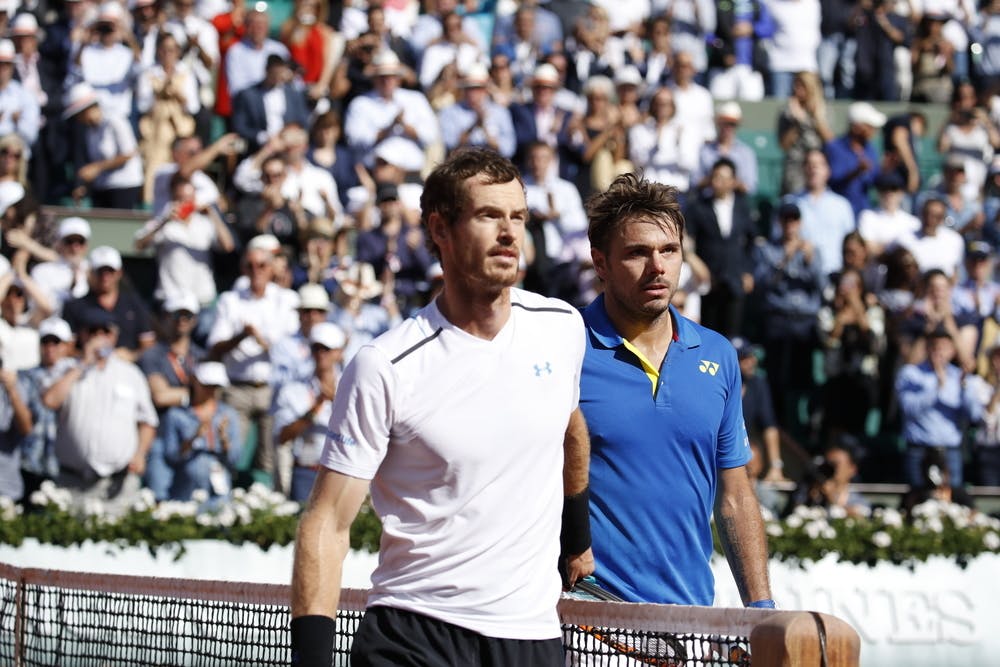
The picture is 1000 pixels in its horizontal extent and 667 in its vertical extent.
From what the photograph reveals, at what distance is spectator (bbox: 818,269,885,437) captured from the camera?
16109 millimetres

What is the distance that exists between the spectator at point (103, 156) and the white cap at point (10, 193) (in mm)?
1138

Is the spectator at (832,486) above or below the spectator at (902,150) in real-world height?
below

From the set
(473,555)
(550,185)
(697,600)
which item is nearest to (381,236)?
(550,185)

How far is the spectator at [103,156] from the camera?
52.6ft

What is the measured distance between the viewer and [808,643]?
398 centimetres

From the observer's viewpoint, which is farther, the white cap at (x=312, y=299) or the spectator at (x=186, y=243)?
the spectator at (x=186, y=243)

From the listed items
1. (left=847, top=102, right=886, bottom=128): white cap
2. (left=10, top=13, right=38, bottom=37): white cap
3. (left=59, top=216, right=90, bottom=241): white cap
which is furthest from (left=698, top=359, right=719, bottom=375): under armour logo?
(left=847, top=102, right=886, bottom=128): white cap

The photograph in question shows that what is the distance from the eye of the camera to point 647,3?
19.6 m

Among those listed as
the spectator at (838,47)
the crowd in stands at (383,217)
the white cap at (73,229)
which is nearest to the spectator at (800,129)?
the crowd in stands at (383,217)

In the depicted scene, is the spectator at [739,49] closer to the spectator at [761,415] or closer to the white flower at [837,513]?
the spectator at [761,415]

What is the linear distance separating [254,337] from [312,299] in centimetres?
57

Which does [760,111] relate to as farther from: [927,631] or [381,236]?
[927,631]

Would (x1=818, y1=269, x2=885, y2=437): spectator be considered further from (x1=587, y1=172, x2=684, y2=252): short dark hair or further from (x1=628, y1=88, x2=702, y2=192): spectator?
(x1=587, y1=172, x2=684, y2=252): short dark hair

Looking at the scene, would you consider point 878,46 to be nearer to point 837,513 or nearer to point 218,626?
point 837,513
